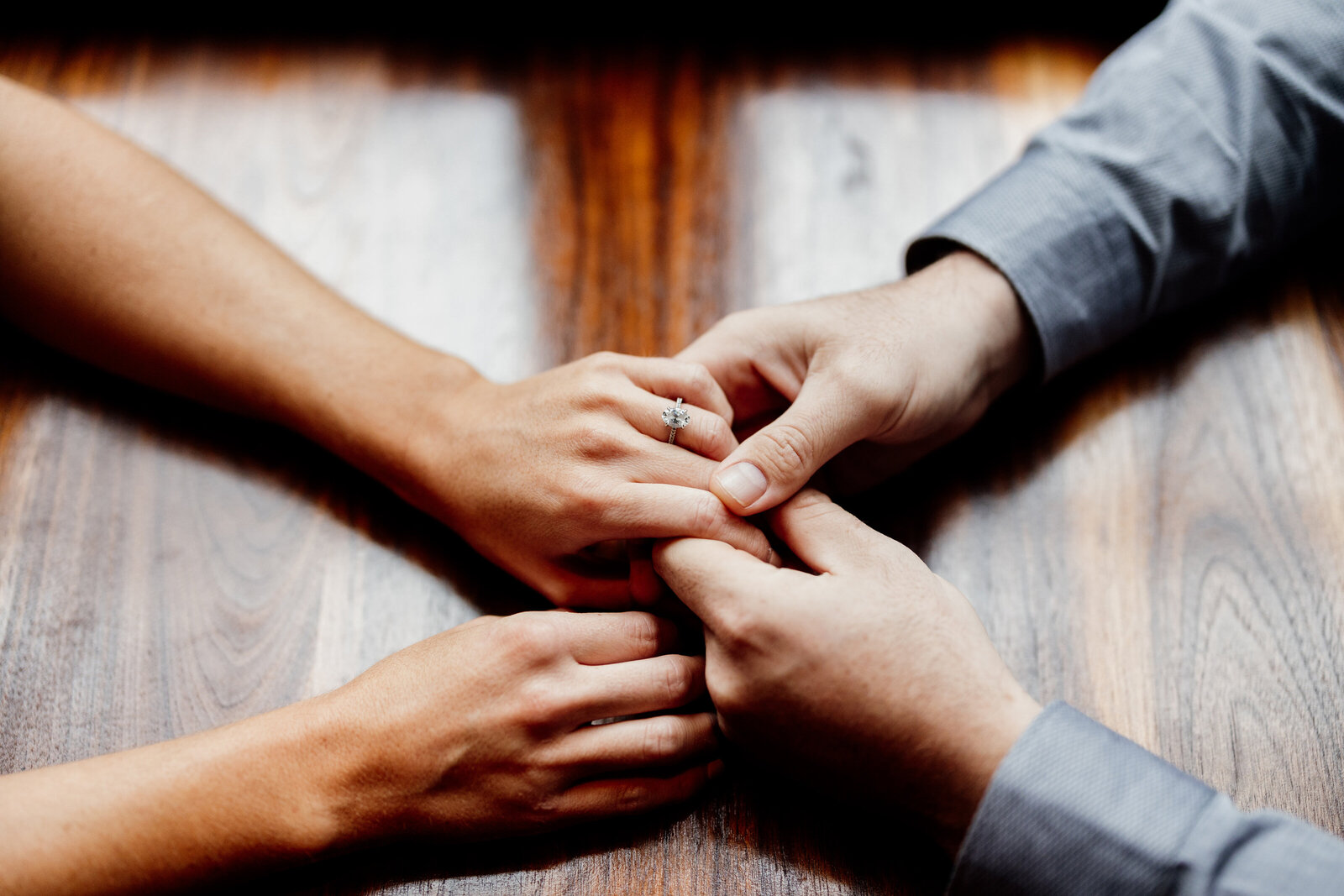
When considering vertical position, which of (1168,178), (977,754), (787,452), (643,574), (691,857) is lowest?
(691,857)

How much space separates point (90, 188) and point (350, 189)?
0.90 ft

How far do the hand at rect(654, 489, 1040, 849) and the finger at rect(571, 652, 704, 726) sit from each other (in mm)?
38

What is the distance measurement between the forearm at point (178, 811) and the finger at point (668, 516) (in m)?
0.28

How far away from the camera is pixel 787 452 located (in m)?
0.74

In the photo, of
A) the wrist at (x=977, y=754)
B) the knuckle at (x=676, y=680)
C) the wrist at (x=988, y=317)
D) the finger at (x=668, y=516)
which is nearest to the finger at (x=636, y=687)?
the knuckle at (x=676, y=680)

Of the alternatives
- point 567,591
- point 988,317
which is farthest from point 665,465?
point 988,317

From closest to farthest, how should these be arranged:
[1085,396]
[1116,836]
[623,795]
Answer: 1. [1116,836]
2. [623,795]
3. [1085,396]

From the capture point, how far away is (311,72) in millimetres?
1162

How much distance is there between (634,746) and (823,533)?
24 cm

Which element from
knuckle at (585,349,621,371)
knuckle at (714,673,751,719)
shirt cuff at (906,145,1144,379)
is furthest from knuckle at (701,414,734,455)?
shirt cuff at (906,145,1144,379)

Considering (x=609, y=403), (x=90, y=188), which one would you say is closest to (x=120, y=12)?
(x=90, y=188)

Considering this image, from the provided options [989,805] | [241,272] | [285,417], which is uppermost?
[241,272]

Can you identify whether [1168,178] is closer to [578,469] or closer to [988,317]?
[988,317]

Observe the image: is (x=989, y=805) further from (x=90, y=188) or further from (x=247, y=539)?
(x=90, y=188)
